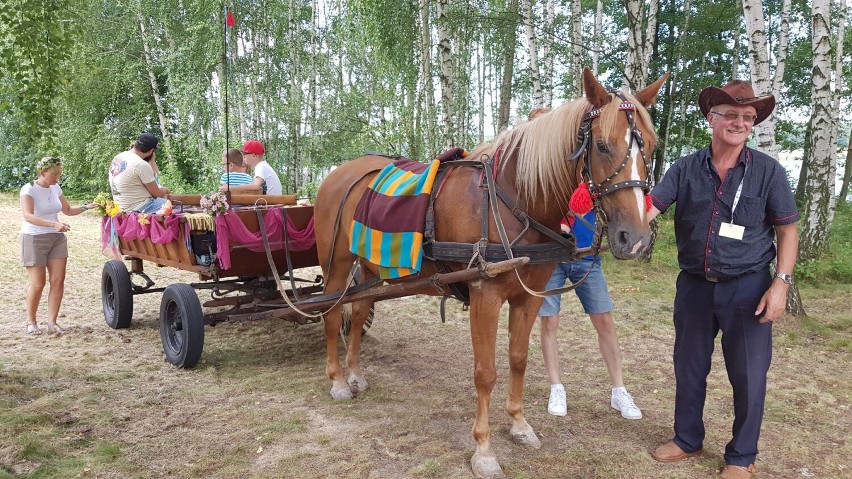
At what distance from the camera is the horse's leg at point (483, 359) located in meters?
2.90

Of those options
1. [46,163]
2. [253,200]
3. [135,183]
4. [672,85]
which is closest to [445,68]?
[253,200]

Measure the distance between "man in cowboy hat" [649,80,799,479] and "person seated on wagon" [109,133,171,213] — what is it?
452 cm

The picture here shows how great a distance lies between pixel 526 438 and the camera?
3178mm

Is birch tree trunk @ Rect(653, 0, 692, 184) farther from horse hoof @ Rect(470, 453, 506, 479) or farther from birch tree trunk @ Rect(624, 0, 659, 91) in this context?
horse hoof @ Rect(470, 453, 506, 479)

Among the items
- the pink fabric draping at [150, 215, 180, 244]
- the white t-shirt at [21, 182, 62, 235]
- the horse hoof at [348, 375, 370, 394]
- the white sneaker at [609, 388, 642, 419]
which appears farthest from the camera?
the white t-shirt at [21, 182, 62, 235]

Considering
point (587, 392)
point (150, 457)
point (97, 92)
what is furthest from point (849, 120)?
point (97, 92)

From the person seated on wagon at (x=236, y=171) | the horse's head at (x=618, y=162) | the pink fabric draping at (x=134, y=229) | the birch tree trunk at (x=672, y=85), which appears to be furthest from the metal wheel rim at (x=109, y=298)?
the birch tree trunk at (x=672, y=85)

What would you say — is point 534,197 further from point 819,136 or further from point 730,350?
point 819,136

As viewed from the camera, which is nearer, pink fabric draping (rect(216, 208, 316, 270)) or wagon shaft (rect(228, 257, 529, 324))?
wagon shaft (rect(228, 257, 529, 324))

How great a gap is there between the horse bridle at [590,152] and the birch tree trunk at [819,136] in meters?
5.45

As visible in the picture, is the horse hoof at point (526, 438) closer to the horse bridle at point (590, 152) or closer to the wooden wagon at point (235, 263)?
the wooden wagon at point (235, 263)

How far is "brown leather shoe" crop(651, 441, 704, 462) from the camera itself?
2977mm

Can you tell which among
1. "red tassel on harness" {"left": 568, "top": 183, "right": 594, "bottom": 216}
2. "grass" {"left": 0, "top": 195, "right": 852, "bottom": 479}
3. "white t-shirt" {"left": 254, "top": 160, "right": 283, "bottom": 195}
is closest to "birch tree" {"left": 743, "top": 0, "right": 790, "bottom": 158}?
"grass" {"left": 0, "top": 195, "right": 852, "bottom": 479}

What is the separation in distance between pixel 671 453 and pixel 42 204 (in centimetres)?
587
